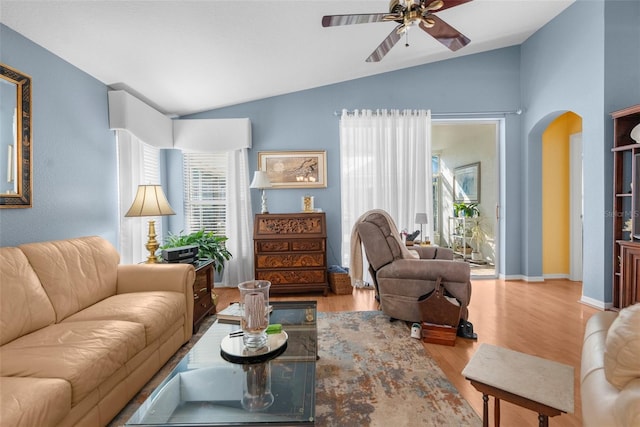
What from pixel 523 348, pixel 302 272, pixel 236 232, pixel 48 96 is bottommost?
Result: pixel 523 348

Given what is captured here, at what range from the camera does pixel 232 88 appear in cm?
403

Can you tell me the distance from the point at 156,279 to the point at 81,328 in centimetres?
81

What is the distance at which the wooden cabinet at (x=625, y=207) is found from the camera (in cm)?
313

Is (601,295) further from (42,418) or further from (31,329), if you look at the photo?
(31,329)

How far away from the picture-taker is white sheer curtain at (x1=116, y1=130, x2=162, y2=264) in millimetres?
3363

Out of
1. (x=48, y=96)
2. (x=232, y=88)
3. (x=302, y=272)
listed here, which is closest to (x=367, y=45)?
(x=232, y=88)

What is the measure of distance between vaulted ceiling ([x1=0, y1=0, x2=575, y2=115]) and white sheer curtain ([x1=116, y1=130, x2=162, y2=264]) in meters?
0.58

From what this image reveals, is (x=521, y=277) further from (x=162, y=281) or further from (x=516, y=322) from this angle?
(x=162, y=281)

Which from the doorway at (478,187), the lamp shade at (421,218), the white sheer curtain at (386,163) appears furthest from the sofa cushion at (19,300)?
the doorway at (478,187)

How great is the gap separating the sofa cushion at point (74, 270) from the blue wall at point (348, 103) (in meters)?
2.25

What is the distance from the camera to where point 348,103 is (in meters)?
4.66

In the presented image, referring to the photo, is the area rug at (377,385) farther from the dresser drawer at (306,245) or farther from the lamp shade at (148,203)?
the dresser drawer at (306,245)

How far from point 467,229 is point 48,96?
6.41 meters

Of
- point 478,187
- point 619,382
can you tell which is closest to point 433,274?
point 619,382
